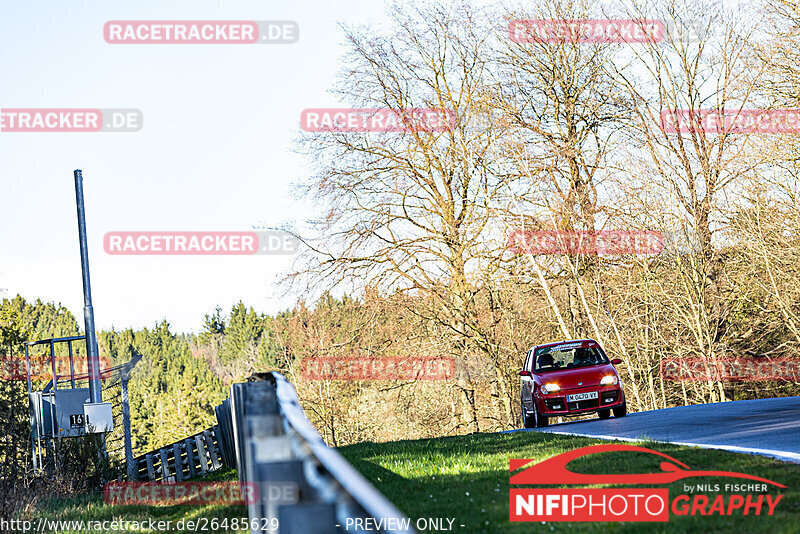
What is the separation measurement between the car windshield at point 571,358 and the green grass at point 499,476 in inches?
226

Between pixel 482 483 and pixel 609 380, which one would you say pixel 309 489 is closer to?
pixel 482 483

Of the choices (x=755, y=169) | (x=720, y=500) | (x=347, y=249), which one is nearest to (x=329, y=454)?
(x=720, y=500)

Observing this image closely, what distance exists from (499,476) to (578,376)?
9957 mm

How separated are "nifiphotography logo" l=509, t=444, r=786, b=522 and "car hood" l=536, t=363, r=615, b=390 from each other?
9.89 metres

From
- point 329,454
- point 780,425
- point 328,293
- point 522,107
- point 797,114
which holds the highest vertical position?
Answer: point 522,107

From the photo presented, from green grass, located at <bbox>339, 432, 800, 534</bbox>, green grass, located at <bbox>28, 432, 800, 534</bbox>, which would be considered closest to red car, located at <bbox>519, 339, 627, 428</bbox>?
green grass, located at <bbox>28, 432, 800, 534</bbox>

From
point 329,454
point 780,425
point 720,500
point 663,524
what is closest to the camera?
point 329,454

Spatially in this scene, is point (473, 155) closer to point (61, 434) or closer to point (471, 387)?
point (471, 387)

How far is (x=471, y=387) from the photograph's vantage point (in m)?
31.1

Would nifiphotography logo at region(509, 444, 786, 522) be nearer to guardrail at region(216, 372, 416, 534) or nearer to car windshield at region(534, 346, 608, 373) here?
guardrail at region(216, 372, 416, 534)

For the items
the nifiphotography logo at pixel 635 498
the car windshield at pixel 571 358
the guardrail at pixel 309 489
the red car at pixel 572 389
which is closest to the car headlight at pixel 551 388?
the red car at pixel 572 389

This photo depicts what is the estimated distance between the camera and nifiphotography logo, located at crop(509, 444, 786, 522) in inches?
262

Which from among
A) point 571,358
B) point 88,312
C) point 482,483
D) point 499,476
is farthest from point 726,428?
point 88,312

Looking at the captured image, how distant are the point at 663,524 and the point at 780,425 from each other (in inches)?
309
